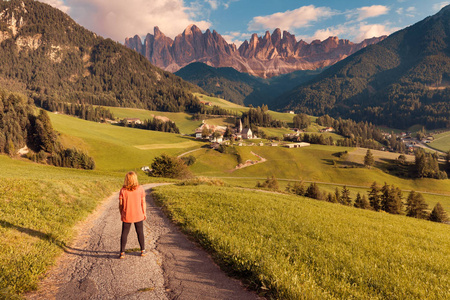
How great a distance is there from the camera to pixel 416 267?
833 centimetres

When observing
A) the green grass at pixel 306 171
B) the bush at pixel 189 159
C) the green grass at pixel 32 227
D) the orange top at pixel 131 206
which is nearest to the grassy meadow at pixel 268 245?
the green grass at pixel 32 227

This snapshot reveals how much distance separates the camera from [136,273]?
7438 millimetres

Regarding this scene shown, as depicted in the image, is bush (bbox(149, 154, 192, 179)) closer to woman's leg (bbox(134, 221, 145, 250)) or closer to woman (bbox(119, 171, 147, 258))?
woman (bbox(119, 171, 147, 258))

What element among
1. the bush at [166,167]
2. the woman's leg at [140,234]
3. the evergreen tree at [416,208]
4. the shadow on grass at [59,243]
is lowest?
the evergreen tree at [416,208]

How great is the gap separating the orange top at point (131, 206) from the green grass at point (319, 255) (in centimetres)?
A: 310

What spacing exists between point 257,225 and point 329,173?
112 meters

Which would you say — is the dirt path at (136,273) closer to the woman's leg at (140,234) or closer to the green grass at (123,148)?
the woman's leg at (140,234)

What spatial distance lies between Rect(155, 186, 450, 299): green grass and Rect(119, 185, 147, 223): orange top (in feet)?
10.2

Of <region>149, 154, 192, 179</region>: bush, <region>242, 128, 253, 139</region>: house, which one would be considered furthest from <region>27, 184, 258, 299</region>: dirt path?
<region>242, 128, 253, 139</region>: house

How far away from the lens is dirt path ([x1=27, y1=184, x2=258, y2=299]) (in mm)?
6285

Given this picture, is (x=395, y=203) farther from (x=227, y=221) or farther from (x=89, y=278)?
(x=89, y=278)

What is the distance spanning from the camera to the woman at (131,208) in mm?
8875

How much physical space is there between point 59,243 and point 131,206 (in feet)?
11.8

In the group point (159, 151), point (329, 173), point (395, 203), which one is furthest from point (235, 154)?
point (395, 203)
